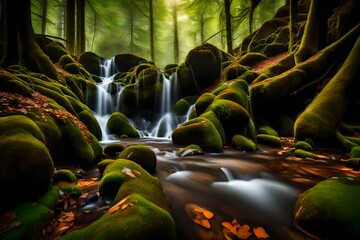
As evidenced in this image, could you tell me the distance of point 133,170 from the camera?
301 cm

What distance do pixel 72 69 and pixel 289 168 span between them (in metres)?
13.3

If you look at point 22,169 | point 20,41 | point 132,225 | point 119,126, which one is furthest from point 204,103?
point 20,41

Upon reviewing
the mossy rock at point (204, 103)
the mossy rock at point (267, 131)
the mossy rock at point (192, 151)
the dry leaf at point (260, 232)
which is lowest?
the dry leaf at point (260, 232)

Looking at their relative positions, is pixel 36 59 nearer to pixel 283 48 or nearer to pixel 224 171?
pixel 224 171

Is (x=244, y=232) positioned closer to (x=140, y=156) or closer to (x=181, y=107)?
(x=140, y=156)

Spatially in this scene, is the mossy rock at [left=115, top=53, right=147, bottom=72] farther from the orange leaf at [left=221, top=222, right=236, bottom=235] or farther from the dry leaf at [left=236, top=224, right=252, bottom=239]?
the dry leaf at [left=236, top=224, right=252, bottom=239]

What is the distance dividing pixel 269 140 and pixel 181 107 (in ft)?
18.8

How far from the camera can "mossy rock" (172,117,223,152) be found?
6020mm

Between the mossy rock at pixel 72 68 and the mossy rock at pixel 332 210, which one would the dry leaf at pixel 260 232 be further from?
the mossy rock at pixel 72 68

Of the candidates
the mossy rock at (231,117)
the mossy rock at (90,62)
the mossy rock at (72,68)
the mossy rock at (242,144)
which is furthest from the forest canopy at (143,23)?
the mossy rock at (242,144)

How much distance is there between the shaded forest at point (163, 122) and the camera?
2.16 metres

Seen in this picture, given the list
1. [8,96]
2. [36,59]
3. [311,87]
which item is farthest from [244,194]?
[36,59]

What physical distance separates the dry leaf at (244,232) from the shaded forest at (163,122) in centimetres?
1

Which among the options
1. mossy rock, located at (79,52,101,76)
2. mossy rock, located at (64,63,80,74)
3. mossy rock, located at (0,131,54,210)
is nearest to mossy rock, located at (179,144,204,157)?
mossy rock, located at (0,131,54,210)
